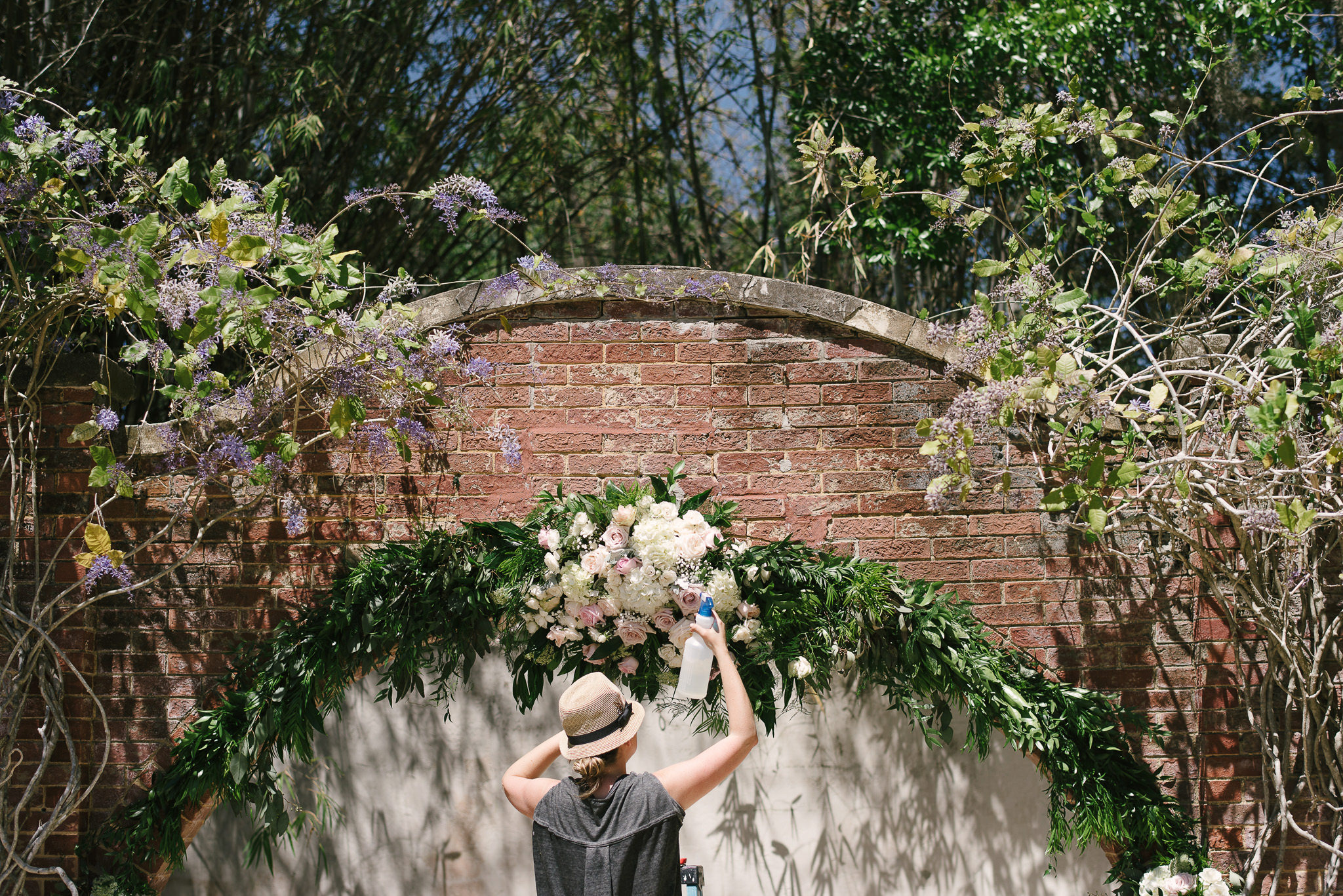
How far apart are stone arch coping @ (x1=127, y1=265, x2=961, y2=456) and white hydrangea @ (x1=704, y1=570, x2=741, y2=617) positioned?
36.5 inches

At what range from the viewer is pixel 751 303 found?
3.16 meters

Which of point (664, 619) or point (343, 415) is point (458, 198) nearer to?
point (343, 415)

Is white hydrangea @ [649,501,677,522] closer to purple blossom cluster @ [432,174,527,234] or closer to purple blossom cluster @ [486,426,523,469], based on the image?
purple blossom cluster @ [486,426,523,469]

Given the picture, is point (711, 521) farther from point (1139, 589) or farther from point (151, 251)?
point (151, 251)

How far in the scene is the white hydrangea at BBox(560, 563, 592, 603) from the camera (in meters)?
2.83

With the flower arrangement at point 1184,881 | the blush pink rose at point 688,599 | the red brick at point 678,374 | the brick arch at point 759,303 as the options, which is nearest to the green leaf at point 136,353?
the brick arch at point 759,303

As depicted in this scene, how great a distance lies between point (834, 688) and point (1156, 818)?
106 centimetres

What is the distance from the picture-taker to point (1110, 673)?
3.10m

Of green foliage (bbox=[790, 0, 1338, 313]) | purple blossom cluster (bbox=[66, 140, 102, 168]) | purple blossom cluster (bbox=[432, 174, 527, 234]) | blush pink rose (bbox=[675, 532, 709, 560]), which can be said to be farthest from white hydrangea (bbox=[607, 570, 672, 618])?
green foliage (bbox=[790, 0, 1338, 313])

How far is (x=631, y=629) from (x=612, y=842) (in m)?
0.86

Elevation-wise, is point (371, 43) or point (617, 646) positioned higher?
point (371, 43)

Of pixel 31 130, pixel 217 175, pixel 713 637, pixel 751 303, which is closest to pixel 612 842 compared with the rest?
pixel 713 637

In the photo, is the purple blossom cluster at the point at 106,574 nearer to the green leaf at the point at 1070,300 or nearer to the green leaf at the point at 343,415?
the green leaf at the point at 343,415

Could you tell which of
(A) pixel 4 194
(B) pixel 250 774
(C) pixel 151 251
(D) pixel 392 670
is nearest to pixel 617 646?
(D) pixel 392 670
